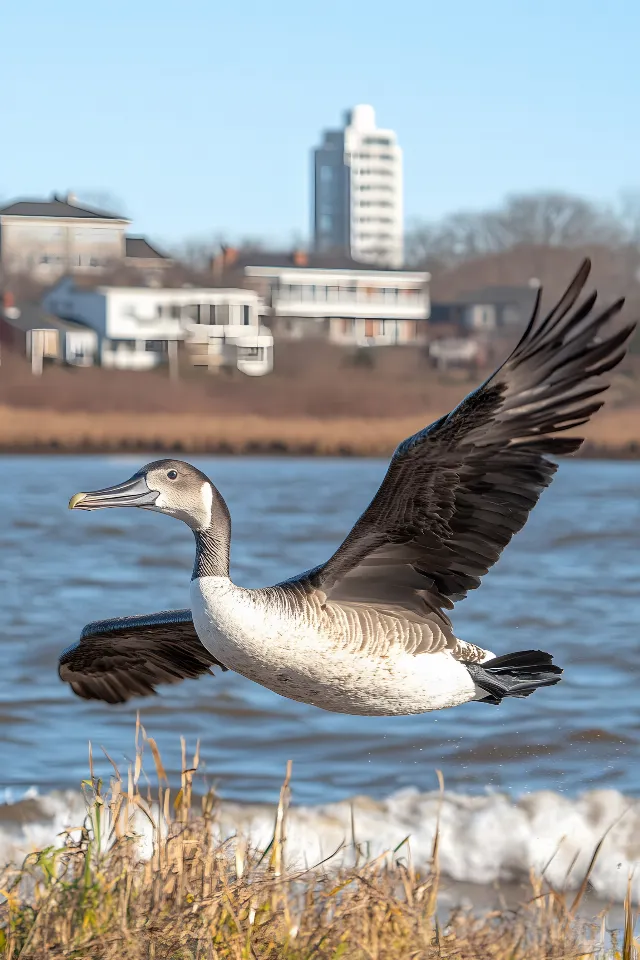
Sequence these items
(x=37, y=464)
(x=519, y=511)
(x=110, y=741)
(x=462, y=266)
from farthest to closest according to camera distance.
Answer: (x=462, y=266)
(x=37, y=464)
(x=110, y=741)
(x=519, y=511)

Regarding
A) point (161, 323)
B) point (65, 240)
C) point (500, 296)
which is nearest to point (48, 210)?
point (65, 240)

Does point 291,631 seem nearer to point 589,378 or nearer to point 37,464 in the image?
point 589,378

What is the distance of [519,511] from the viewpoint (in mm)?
5492

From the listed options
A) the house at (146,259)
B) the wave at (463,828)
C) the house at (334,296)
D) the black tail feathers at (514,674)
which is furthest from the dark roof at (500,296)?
the black tail feathers at (514,674)

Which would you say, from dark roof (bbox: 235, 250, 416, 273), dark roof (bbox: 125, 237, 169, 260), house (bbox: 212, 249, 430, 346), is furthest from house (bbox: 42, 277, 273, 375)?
dark roof (bbox: 235, 250, 416, 273)

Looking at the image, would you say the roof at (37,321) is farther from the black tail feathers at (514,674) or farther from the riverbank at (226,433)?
the black tail feathers at (514,674)

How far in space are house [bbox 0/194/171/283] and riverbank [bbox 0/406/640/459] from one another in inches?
186

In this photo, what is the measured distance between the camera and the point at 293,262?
7712 cm

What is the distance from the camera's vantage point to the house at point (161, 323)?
6072 centimetres

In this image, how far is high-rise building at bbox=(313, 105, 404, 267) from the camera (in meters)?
137

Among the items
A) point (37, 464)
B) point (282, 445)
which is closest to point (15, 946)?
point (37, 464)

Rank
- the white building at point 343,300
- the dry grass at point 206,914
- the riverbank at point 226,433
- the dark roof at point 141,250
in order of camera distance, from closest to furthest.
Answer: the dry grass at point 206,914 < the riverbank at point 226,433 < the dark roof at point 141,250 < the white building at point 343,300

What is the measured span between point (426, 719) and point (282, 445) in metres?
28.7

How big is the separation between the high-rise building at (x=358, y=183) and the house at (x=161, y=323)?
213ft
